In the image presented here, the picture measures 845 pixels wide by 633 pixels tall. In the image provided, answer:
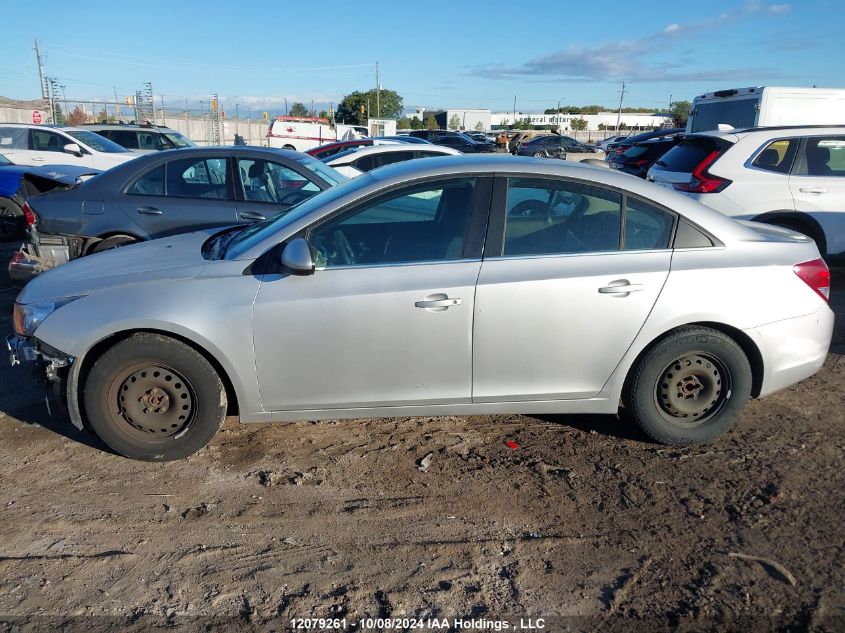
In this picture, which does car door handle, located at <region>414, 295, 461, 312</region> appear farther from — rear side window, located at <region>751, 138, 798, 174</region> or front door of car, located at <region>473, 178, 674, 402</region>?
rear side window, located at <region>751, 138, 798, 174</region>

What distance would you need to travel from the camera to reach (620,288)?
384cm

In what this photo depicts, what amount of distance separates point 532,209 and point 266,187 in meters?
3.46

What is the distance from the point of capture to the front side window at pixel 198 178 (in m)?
6.51

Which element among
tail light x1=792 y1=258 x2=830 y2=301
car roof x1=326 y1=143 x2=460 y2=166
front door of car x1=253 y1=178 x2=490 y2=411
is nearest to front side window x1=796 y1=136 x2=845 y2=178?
tail light x1=792 y1=258 x2=830 y2=301

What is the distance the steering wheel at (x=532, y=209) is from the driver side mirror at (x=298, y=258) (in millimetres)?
1183

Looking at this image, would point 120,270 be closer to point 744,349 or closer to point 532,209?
point 532,209

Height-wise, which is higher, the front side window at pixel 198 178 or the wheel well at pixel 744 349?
the front side window at pixel 198 178

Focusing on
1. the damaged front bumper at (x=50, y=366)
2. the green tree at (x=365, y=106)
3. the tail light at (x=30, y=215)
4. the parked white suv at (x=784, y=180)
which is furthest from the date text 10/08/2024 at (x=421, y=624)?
the green tree at (x=365, y=106)

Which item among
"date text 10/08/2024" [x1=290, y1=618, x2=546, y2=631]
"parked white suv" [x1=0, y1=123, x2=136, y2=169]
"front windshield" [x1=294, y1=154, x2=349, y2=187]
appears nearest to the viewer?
"date text 10/08/2024" [x1=290, y1=618, x2=546, y2=631]

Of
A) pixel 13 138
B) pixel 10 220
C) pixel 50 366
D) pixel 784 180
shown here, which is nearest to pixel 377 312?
pixel 50 366

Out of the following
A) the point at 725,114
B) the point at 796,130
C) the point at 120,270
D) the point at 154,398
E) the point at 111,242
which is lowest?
the point at 154,398

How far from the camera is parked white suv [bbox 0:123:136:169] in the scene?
570 inches

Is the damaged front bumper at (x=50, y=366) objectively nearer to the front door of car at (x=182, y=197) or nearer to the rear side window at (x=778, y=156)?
the front door of car at (x=182, y=197)

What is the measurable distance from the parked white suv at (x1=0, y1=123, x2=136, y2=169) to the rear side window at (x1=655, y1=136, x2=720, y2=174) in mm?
10946
